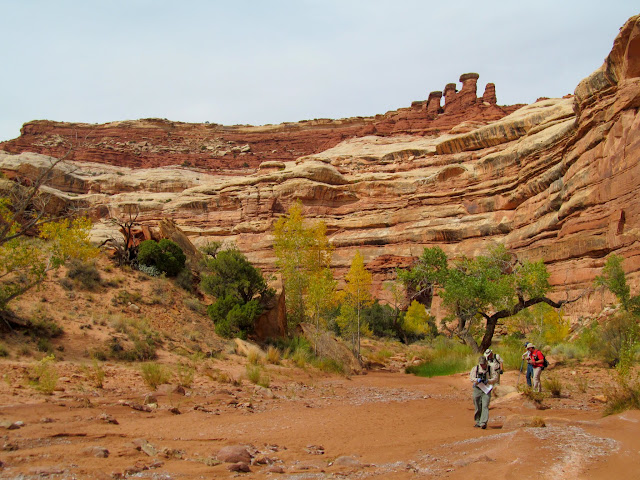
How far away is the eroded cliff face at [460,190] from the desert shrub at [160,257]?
5.73m

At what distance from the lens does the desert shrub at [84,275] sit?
15.7 meters

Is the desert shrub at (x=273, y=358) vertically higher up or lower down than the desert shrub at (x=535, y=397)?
lower down

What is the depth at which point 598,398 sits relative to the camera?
9234 millimetres

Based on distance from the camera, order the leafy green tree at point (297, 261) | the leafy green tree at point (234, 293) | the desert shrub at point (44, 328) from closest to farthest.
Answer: the desert shrub at point (44, 328)
the leafy green tree at point (234, 293)
the leafy green tree at point (297, 261)

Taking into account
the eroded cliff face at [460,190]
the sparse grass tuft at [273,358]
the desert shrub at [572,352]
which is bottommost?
the desert shrub at [572,352]

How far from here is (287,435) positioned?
259 inches

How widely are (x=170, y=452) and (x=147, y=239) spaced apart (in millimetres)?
18165

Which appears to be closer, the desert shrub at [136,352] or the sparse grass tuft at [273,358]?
the desert shrub at [136,352]

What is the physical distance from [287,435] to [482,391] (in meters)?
Result: 3.39

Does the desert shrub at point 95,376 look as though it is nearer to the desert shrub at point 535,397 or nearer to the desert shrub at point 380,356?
the desert shrub at point 535,397

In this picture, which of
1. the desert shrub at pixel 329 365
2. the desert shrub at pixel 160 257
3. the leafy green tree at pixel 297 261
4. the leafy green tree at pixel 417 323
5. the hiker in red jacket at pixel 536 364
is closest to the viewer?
the hiker in red jacket at pixel 536 364

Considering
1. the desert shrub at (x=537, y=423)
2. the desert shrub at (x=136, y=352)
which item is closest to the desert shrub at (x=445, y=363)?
the desert shrub at (x=537, y=423)

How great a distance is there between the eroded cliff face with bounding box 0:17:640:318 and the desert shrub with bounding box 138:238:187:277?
573 centimetres

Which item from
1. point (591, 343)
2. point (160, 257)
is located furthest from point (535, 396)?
point (160, 257)
